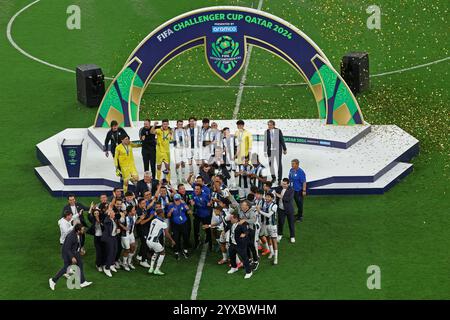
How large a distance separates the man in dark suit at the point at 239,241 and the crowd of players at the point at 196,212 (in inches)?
0.9

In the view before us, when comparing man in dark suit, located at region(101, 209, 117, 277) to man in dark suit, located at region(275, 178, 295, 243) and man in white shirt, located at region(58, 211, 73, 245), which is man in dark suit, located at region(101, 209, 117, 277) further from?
man in dark suit, located at region(275, 178, 295, 243)

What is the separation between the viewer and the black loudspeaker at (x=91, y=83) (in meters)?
40.3

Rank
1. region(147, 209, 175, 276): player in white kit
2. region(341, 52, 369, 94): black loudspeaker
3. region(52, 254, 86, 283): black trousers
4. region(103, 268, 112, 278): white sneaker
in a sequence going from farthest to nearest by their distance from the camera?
region(341, 52, 369, 94): black loudspeaker
region(103, 268, 112, 278): white sneaker
region(147, 209, 175, 276): player in white kit
region(52, 254, 86, 283): black trousers

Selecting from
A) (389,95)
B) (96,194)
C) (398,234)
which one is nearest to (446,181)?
(398,234)

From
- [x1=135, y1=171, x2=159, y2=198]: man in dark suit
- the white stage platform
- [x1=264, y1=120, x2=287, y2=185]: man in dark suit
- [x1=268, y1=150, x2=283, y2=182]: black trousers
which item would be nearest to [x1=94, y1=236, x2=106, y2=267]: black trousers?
[x1=135, y1=171, x2=159, y2=198]: man in dark suit

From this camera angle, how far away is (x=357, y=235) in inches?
1232

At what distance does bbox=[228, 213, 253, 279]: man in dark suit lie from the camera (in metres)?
28.9

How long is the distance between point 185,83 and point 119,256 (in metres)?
13.4

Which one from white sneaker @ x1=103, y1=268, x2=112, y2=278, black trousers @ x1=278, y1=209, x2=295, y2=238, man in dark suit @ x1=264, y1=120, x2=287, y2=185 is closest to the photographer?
white sneaker @ x1=103, y1=268, x2=112, y2=278

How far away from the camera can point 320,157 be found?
35.5 m

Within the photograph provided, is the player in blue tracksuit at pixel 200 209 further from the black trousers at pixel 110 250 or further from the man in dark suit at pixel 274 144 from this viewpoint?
the man in dark suit at pixel 274 144

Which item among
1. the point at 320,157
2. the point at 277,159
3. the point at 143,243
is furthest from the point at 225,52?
the point at 143,243

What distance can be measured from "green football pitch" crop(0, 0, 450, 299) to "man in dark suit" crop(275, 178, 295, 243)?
45cm

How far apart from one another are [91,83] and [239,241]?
42.5ft
